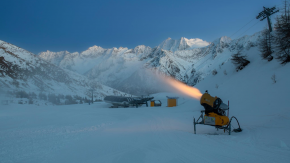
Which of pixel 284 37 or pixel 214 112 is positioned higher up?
pixel 284 37

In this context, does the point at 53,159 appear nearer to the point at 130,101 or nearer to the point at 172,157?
the point at 172,157

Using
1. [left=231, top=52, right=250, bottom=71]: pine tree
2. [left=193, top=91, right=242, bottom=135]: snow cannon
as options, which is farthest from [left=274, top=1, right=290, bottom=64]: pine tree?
[left=193, top=91, right=242, bottom=135]: snow cannon

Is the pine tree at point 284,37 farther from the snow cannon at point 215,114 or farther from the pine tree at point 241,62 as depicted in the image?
the snow cannon at point 215,114

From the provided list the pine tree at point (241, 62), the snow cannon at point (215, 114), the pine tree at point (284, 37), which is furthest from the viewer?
the pine tree at point (241, 62)

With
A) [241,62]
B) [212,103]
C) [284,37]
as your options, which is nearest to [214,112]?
[212,103]

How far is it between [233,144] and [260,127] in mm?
2555

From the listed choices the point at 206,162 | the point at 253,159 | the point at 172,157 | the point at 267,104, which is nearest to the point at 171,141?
the point at 172,157

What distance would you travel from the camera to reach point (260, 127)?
6422 mm

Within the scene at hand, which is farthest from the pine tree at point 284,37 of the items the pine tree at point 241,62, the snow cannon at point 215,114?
the snow cannon at point 215,114

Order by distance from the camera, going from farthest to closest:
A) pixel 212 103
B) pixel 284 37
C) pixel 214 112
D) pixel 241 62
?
pixel 241 62 < pixel 284 37 < pixel 214 112 < pixel 212 103

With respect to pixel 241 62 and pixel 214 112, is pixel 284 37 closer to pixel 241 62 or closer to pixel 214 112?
pixel 241 62

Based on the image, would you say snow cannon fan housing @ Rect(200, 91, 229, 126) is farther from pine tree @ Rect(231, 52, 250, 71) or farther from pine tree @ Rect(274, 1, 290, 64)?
pine tree @ Rect(231, 52, 250, 71)

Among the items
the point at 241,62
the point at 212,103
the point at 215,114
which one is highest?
the point at 241,62

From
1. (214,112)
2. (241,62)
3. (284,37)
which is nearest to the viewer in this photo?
(214,112)
